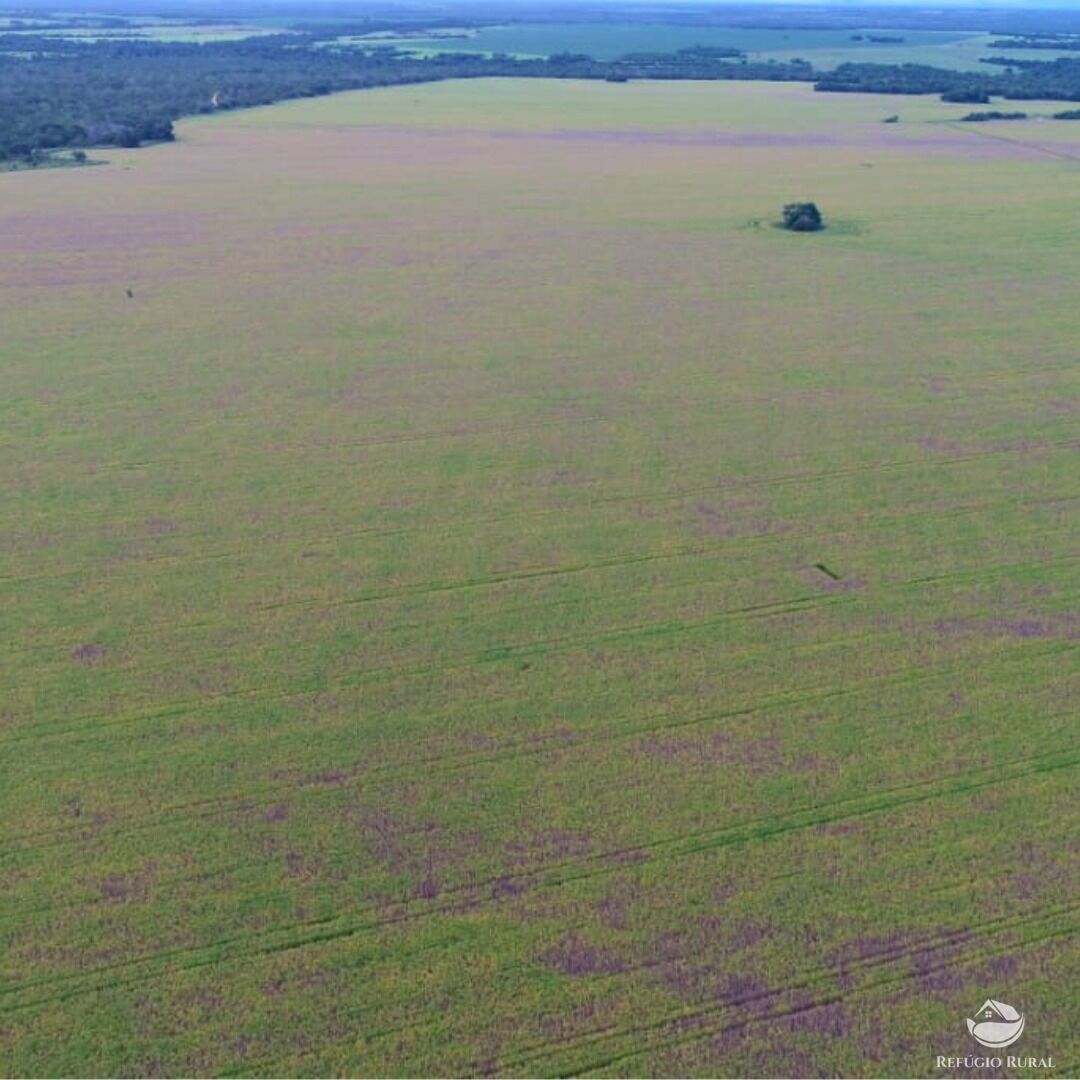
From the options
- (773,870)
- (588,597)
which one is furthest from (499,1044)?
(588,597)

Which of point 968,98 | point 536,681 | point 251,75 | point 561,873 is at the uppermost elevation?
point 561,873

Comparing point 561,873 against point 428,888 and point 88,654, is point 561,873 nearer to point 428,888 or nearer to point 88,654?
point 428,888

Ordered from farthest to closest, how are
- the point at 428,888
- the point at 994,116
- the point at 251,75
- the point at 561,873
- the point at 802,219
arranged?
the point at 251,75 → the point at 994,116 → the point at 802,219 → the point at 561,873 → the point at 428,888

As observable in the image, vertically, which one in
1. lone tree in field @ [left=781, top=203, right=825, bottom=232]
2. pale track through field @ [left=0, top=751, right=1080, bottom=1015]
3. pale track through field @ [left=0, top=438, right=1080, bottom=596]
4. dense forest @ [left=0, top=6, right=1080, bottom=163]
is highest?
pale track through field @ [left=0, top=751, right=1080, bottom=1015]

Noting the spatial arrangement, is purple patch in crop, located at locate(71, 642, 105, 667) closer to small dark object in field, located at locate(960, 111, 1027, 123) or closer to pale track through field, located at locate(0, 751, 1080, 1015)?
pale track through field, located at locate(0, 751, 1080, 1015)

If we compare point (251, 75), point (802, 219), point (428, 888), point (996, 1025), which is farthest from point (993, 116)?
point (428, 888)

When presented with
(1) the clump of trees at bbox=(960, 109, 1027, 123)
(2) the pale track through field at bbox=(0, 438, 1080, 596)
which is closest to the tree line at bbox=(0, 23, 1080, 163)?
(1) the clump of trees at bbox=(960, 109, 1027, 123)

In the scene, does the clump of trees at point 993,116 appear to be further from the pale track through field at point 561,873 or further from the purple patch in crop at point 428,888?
the purple patch in crop at point 428,888

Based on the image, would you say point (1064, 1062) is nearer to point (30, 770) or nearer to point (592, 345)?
point (30, 770)
